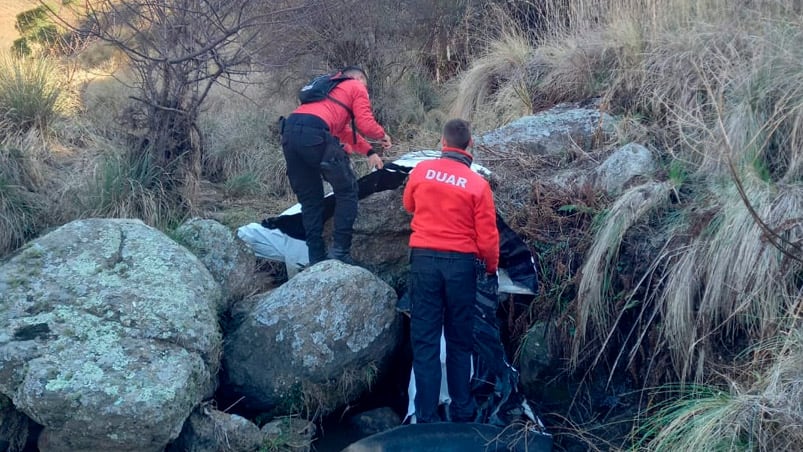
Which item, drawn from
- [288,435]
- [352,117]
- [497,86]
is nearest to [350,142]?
[352,117]

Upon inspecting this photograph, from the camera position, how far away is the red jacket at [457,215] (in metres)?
4.50

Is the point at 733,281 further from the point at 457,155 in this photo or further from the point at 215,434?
the point at 215,434

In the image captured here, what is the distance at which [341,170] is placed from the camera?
551cm

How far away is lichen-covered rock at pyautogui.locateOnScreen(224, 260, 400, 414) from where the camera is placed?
4.71 m

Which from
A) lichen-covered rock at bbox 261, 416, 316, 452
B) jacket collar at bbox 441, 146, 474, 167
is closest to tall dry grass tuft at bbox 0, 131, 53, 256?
lichen-covered rock at bbox 261, 416, 316, 452

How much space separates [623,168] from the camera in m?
5.48

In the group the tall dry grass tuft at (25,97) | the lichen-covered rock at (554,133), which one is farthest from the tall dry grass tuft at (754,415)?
the tall dry grass tuft at (25,97)

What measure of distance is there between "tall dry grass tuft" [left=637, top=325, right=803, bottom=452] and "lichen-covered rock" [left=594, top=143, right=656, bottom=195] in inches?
69.6

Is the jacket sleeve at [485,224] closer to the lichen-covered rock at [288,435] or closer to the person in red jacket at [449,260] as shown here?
the person in red jacket at [449,260]

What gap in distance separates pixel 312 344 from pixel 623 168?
2322 mm

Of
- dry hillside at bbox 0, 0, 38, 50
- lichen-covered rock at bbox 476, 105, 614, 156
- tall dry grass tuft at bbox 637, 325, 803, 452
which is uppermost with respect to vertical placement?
dry hillside at bbox 0, 0, 38, 50

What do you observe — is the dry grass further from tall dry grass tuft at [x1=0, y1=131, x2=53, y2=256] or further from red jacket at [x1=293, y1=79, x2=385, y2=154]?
tall dry grass tuft at [x1=0, y1=131, x2=53, y2=256]

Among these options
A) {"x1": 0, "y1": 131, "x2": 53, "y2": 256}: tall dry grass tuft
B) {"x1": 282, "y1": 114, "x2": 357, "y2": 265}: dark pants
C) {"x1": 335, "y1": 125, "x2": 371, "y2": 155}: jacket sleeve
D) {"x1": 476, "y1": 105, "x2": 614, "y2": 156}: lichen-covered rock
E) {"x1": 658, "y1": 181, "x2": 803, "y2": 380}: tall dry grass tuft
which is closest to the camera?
{"x1": 658, "y1": 181, "x2": 803, "y2": 380}: tall dry grass tuft

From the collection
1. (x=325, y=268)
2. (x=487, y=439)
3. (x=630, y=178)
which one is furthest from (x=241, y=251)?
(x=630, y=178)
